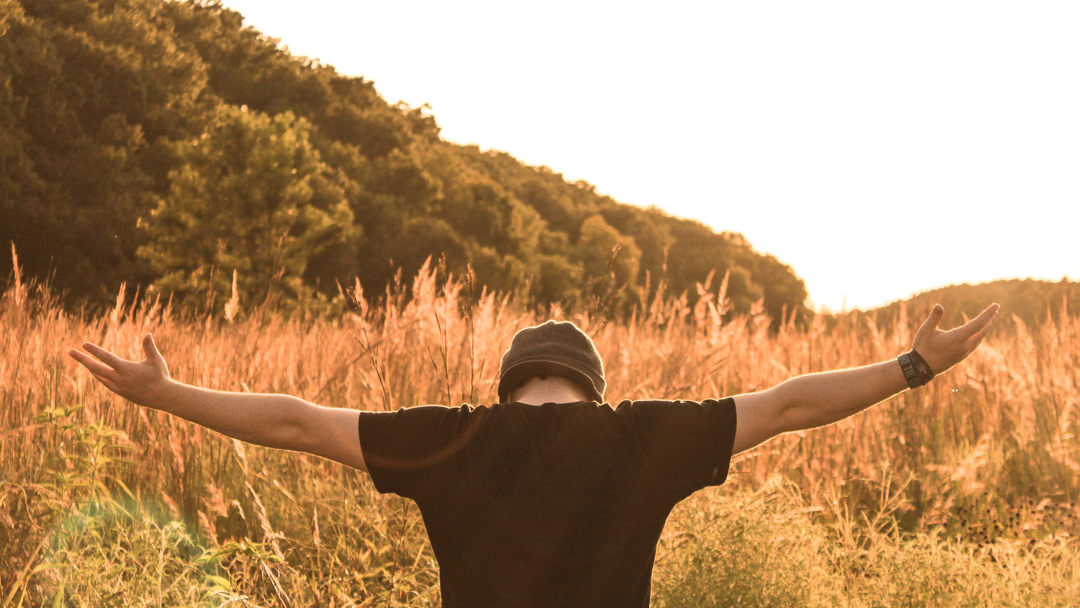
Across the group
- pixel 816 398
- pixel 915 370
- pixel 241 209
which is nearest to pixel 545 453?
pixel 816 398

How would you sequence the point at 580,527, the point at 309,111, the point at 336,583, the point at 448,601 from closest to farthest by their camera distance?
the point at 580,527 < the point at 448,601 < the point at 336,583 < the point at 309,111

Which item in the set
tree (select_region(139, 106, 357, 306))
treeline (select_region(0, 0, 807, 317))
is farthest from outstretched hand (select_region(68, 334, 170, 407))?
tree (select_region(139, 106, 357, 306))

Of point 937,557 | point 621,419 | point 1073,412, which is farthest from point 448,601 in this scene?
point 1073,412

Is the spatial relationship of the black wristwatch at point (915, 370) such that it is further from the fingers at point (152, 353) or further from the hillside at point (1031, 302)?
the hillside at point (1031, 302)

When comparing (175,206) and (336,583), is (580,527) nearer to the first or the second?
(336,583)

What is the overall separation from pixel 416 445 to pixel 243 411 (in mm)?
394

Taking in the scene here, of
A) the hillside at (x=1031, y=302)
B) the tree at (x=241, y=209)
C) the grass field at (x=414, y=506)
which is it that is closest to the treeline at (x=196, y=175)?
the tree at (x=241, y=209)

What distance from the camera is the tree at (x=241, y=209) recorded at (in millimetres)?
Result: 16156

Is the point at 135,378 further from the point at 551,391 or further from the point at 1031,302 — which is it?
the point at 1031,302

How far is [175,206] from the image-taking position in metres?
16.2

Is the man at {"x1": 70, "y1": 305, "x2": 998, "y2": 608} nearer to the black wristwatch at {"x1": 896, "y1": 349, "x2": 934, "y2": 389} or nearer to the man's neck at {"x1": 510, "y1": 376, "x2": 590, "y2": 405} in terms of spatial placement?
the black wristwatch at {"x1": 896, "y1": 349, "x2": 934, "y2": 389}

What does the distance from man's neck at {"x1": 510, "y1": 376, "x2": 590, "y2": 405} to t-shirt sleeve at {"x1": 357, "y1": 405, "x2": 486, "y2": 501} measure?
20cm

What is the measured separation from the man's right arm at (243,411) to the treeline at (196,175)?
348 inches

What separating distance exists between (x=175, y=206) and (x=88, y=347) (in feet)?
52.6
